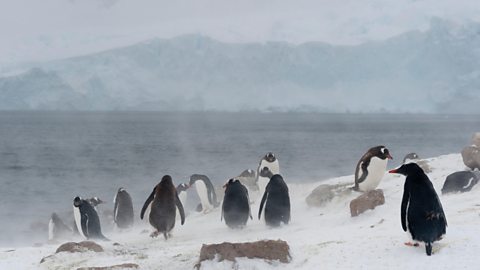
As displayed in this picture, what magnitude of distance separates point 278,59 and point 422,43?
27.8 m

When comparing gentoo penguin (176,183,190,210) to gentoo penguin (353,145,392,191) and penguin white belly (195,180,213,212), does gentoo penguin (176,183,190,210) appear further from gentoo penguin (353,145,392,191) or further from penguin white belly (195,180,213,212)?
gentoo penguin (353,145,392,191)

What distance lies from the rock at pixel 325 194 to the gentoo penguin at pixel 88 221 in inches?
202

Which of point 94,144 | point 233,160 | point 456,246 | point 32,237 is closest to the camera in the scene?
point 456,246

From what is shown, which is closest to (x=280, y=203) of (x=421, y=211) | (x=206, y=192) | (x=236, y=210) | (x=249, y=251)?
(x=236, y=210)

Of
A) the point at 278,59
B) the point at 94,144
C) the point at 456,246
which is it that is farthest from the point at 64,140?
the point at 456,246

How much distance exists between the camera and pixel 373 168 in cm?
1346

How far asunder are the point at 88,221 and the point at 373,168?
6.70 metres

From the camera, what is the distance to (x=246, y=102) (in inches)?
4865

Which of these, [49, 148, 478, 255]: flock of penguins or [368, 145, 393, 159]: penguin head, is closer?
[49, 148, 478, 255]: flock of penguins

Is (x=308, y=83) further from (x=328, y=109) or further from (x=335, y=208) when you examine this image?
(x=335, y=208)

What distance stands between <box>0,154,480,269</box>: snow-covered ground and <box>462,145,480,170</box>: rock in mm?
897

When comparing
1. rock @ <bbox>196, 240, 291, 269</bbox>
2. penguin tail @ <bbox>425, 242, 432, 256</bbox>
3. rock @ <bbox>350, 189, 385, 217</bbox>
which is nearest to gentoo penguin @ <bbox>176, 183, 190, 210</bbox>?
rock @ <bbox>350, 189, 385, 217</bbox>

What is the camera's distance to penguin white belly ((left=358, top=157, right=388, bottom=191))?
13375 mm

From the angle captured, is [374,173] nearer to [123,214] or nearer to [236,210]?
[236,210]
